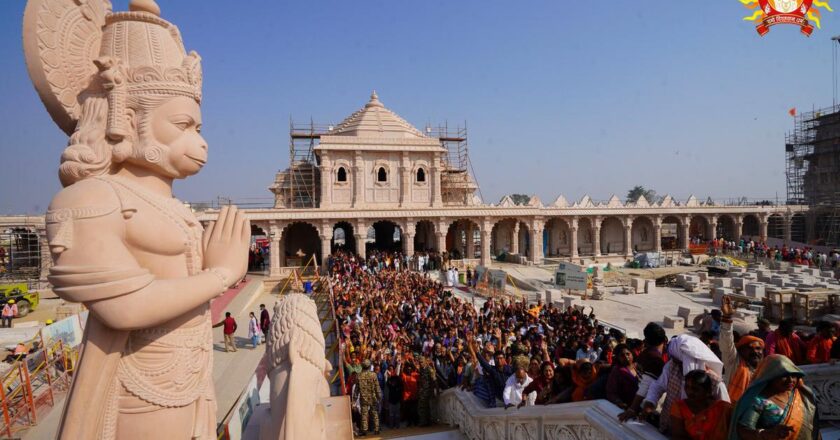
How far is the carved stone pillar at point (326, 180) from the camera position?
84.7ft

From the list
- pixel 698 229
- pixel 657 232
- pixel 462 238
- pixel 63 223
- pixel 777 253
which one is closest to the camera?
pixel 63 223

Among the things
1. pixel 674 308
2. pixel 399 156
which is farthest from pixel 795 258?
pixel 399 156

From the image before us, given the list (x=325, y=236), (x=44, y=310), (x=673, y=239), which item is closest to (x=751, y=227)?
(x=673, y=239)

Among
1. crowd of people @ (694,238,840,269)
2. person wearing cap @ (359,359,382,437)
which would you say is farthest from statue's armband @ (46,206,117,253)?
crowd of people @ (694,238,840,269)

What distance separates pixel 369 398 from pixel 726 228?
38.8 metres

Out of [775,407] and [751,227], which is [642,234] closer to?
[751,227]

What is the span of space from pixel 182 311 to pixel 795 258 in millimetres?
33742

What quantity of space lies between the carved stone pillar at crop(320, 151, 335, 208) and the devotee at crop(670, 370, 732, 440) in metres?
24.0

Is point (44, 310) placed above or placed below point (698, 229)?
below

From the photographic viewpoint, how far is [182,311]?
2.40m

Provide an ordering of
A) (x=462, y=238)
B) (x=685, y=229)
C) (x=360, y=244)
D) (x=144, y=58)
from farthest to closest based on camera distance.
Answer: (x=462, y=238) < (x=685, y=229) < (x=360, y=244) < (x=144, y=58)

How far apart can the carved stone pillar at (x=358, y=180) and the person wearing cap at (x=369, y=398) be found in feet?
64.6

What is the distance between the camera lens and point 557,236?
32.5m

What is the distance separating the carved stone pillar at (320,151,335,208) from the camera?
2581 cm
